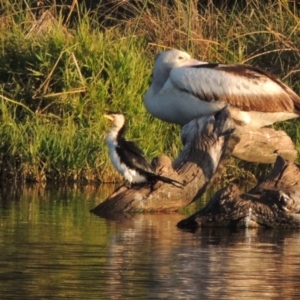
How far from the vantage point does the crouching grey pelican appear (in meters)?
12.3

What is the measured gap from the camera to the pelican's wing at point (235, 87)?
12.4 m

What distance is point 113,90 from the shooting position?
50.6ft

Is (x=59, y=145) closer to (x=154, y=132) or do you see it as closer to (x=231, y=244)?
(x=154, y=132)

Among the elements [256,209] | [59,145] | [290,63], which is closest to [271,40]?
[290,63]

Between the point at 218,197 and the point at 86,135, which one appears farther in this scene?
the point at 86,135

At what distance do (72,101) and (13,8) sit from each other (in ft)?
8.70

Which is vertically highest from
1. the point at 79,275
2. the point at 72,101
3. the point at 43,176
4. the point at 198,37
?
the point at 198,37

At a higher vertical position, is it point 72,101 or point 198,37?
point 198,37

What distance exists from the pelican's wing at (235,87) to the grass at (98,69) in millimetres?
2154

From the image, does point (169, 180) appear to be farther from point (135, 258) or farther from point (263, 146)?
point (135, 258)

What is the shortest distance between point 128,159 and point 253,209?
57.0 inches

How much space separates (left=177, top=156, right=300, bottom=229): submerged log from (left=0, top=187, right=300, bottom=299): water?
0.14 m

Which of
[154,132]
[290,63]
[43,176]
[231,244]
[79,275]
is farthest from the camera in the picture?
[290,63]

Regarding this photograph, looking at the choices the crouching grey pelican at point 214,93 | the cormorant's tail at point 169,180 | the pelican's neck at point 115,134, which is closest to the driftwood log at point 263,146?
the crouching grey pelican at point 214,93
